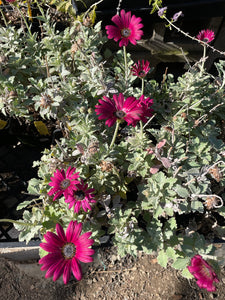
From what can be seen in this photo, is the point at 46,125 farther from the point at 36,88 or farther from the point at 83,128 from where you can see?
the point at 83,128

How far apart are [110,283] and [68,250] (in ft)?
2.97

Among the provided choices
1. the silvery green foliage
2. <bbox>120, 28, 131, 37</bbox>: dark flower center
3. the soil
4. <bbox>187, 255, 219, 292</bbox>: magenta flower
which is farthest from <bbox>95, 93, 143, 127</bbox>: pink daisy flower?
the soil

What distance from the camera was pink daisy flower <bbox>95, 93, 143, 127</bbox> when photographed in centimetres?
81

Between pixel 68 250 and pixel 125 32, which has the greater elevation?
pixel 125 32

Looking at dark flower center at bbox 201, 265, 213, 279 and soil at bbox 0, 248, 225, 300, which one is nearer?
dark flower center at bbox 201, 265, 213, 279

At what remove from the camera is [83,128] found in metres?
1.06

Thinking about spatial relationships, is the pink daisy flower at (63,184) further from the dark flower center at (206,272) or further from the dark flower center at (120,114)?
the dark flower center at (206,272)

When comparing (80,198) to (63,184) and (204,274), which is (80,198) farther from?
(204,274)

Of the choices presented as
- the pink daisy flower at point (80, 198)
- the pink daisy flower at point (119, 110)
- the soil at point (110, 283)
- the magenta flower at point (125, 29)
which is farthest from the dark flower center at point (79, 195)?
the soil at point (110, 283)

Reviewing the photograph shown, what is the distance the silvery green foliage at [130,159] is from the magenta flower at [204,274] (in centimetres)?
21

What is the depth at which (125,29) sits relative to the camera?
3.41 feet

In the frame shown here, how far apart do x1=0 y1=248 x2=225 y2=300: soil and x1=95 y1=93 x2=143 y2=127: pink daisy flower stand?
0.90m

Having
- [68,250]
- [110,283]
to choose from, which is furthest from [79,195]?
[110,283]

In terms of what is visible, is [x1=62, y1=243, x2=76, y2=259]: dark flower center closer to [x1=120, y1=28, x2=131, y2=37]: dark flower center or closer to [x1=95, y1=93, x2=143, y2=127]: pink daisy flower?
[x1=95, y1=93, x2=143, y2=127]: pink daisy flower
